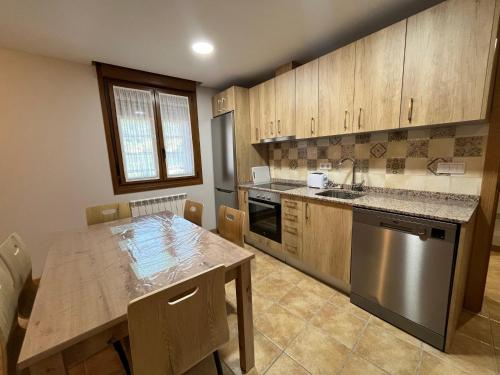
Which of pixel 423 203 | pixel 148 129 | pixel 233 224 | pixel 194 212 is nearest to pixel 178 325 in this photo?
pixel 233 224

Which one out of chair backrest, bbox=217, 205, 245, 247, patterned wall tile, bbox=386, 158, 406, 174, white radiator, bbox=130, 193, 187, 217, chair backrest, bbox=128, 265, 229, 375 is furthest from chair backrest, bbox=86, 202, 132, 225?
patterned wall tile, bbox=386, 158, 406, 174

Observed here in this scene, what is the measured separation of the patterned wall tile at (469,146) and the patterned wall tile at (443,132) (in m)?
0.06

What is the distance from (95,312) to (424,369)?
5.93 feet

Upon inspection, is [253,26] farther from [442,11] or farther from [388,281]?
[388,281]

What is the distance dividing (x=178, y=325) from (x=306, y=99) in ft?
7.30

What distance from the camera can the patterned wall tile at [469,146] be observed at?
61.5 inches

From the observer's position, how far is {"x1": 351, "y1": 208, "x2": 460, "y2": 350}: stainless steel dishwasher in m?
1.31

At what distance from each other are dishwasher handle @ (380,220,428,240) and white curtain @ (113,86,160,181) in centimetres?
271

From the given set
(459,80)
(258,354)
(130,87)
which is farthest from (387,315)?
(130,87)

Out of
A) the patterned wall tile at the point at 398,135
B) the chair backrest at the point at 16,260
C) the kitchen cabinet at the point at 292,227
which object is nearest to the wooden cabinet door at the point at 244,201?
the kitchen cabinet at the point at 292,227

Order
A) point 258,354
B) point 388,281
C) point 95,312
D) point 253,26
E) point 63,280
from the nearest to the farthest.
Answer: point 95,312 < point 63,280 < point 258,354 < point 388,281 < point 253,26

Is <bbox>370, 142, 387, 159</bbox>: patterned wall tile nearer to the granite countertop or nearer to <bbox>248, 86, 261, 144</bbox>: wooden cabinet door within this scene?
the granite countertop

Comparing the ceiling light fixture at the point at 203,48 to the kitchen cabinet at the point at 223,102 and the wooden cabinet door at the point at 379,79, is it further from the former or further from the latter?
the wooden cabinet door at the point at 379,79

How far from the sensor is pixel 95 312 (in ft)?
2.64
